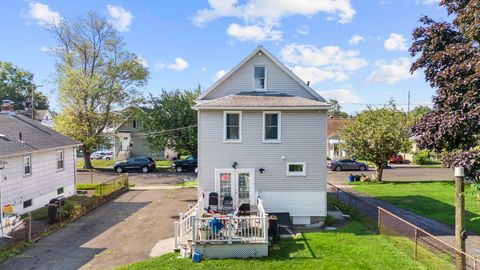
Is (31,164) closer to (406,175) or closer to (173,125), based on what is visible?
(173,125)

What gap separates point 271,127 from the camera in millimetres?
15695

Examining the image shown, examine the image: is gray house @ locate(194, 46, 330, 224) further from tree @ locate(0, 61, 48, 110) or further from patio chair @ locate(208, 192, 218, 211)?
tree @ locate(0, 61, 48, 110)

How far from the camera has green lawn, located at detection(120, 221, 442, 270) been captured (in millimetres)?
10570

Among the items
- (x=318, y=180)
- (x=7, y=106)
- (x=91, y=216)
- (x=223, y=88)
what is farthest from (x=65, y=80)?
(x=318, y=180)

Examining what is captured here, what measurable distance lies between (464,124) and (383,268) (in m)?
4.91

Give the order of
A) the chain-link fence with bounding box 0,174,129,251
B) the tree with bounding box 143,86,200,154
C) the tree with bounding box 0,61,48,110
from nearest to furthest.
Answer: the chain-link fence with bounding box 0,174,129,251
the tree with bounding box 143,86,200,154
the tree with bounding box 0,61,48,110

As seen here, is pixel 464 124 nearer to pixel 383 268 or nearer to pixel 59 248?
pixel 383 268

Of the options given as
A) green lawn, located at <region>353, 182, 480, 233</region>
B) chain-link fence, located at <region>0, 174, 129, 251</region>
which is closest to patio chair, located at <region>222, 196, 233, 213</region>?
chain-link fence, located at <region>0, 174, 129, 251</region>

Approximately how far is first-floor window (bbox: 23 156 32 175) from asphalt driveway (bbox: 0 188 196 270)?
12.2ft

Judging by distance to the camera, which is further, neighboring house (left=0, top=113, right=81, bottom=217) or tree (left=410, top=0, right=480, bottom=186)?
neighboring house (left=0, top=113, right=81, bottom=217)

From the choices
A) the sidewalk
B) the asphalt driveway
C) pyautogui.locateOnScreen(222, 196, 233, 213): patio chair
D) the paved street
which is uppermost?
pyautogui.locateOnScreen(222, 196, 233, 213): patio chair

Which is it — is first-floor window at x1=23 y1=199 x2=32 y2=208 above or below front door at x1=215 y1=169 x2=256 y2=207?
below

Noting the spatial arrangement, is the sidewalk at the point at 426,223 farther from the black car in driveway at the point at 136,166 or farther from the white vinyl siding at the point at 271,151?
the black car in driveway at the point at 136,166

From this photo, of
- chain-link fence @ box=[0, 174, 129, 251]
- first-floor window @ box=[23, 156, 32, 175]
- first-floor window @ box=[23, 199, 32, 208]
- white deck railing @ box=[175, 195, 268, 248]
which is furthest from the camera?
first-floor window @ box=[23, 156, 32, 175]
